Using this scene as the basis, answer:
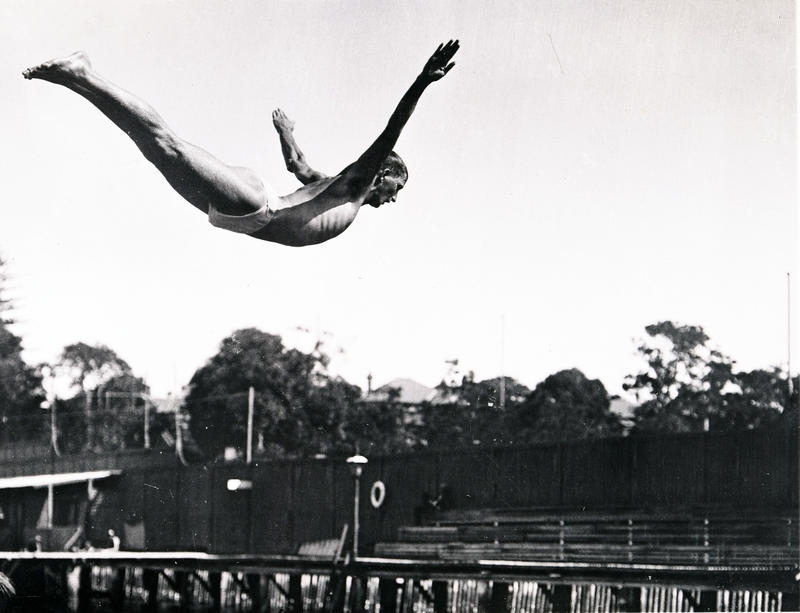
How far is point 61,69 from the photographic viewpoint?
13.9 feet

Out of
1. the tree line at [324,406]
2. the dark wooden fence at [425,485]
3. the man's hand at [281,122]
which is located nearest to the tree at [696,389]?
the tree line at [324,406]

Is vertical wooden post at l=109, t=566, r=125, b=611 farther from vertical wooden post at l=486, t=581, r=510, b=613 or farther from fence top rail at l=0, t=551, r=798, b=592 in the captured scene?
vertical wooden post at l=486, t=581, r=510, b=613

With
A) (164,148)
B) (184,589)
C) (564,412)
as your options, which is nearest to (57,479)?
(184,589)

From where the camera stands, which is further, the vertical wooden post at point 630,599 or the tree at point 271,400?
the tree at point 271,400

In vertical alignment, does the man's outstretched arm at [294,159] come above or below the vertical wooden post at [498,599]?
above

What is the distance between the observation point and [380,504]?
26.2 metres

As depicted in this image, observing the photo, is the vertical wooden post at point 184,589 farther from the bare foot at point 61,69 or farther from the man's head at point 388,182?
the bare foot at point 61,69

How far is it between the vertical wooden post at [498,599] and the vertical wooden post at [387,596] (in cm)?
195

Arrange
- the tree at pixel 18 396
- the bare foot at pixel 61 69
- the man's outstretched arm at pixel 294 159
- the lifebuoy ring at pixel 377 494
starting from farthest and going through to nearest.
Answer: the tree at pixel 18 396 < the lifebuoy ring at pixel 377 494 < the man's outstretched arm at pixel 294 159 < the bare foot at pixel 61 69

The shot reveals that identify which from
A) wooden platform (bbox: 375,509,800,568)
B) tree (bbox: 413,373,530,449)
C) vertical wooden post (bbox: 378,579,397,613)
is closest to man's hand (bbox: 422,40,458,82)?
wooden platform (bbox: 375,509,800,568)

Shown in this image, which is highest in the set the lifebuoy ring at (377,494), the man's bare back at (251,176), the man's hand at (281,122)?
the man's hand at (281,122)

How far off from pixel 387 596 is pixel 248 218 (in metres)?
18.2

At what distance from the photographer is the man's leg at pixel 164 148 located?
429 centimetres

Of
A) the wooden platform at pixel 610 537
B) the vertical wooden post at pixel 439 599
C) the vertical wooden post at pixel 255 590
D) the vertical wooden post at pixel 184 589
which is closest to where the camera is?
the wooden platform at pixel 610 537
